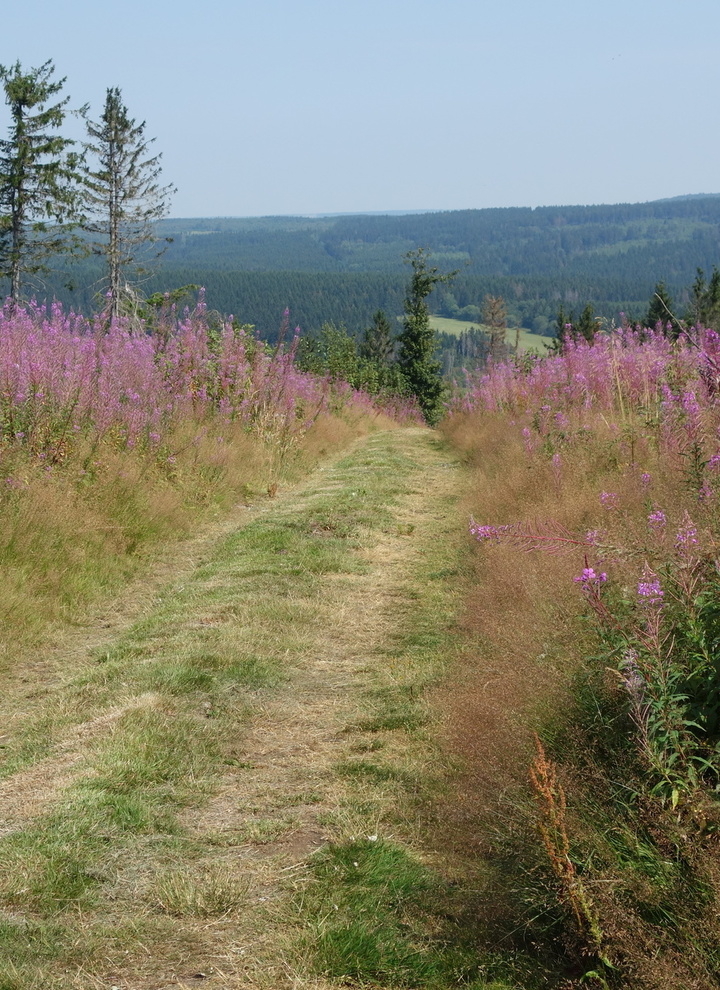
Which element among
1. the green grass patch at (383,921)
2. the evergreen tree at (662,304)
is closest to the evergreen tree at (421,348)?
the evergreen tree at (662,304)

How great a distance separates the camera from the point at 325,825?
123 inches

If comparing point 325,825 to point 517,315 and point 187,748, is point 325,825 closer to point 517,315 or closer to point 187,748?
point 187,748

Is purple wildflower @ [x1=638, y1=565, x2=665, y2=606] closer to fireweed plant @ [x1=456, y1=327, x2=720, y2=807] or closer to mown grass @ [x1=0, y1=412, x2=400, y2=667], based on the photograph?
fireweed plant @ [x1=456, y1=327, x2=720, y2=807]

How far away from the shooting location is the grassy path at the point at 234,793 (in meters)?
2.45

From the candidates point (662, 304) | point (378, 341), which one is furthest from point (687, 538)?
point (378, 341)

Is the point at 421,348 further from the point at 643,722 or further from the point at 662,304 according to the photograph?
the point at 643,722

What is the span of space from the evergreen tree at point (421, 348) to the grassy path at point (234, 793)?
112 feet

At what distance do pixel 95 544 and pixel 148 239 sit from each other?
32.0 m

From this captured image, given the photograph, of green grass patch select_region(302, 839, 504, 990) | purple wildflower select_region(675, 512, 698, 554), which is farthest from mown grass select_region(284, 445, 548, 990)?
purple wildflower select_region(675, 512, 698, 554)

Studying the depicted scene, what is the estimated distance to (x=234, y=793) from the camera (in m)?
3.39

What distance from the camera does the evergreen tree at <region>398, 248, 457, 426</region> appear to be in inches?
1537

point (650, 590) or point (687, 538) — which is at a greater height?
point (687, 538)

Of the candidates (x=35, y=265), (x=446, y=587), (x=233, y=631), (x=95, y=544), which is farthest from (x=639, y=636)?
(x=35, y=265)

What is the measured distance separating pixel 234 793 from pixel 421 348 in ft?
Result: 129
